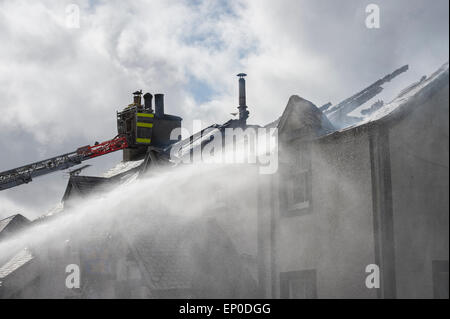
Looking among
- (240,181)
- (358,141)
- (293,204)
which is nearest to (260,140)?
(240,181)

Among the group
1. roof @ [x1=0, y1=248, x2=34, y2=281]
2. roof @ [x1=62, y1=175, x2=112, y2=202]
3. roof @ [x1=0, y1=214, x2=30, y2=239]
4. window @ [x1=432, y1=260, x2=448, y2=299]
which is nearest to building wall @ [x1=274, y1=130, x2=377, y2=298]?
window @ [x1=432, y1=260, x2=448, y2=299]

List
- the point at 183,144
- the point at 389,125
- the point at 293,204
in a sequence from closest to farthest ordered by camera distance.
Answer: the point at 389,125 < the point at 293,204 < the point at 183,144

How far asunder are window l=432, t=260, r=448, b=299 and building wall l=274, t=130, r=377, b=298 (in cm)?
127

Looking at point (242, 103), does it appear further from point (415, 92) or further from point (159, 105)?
point (415, 92)

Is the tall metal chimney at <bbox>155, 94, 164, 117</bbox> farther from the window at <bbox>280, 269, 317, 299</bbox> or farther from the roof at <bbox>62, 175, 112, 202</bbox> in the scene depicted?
the window at <bbox>280, 269, 317, 299</bbox>

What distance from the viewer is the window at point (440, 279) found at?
35.3 ft

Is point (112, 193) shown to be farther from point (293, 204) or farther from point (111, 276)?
point (293, 204)

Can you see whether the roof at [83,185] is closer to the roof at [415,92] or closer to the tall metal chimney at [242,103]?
the tall metal chimney at [242,103]

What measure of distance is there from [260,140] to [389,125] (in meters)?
5.77

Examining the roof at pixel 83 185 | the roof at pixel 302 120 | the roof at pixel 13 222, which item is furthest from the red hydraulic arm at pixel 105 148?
the roof at pixel 302 120

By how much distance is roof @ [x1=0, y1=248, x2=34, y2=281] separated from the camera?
24.3 m

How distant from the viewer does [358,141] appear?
12.6 meters

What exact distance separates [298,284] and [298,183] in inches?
99.1

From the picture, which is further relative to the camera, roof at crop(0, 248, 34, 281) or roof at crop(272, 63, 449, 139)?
roof at crop(0, 248, 34, 281)
